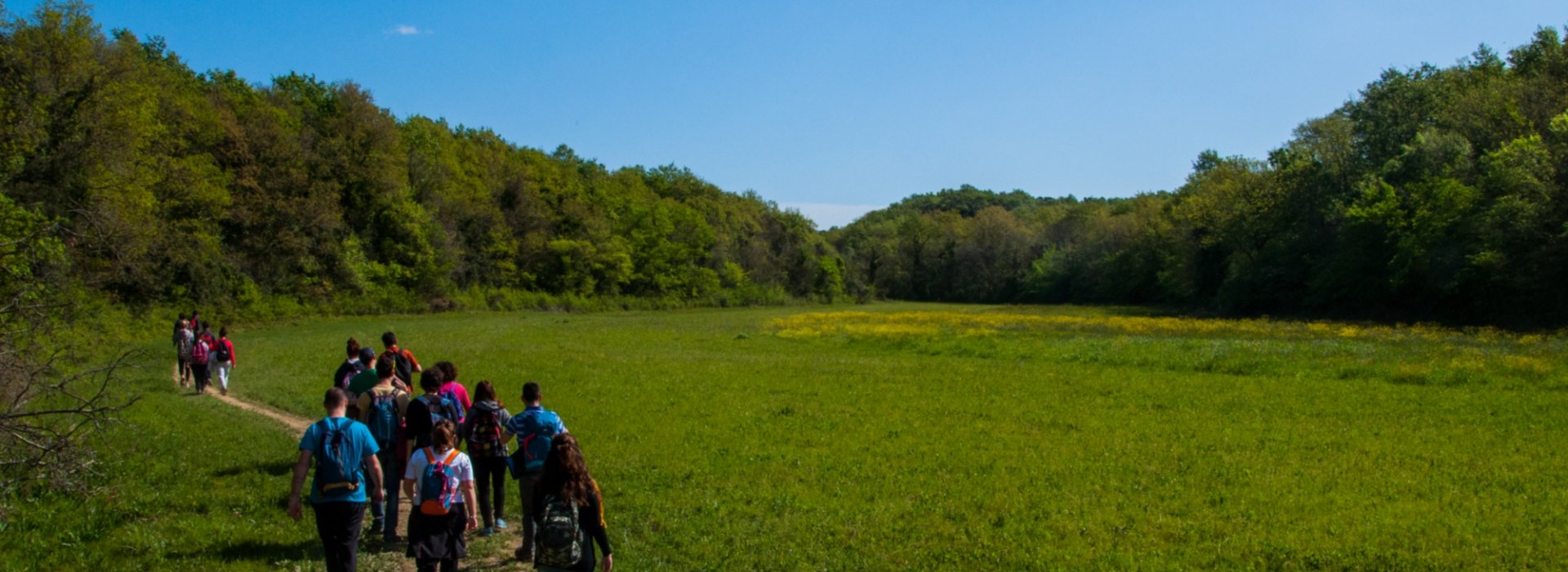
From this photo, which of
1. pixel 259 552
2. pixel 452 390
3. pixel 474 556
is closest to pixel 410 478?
pixel 474 556

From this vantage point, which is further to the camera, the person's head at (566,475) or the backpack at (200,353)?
the backpack at (200,353)

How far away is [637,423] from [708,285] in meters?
79.2

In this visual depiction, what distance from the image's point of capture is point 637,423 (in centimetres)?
1662

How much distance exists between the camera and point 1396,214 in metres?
47.9

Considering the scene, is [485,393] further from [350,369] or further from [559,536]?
[350,369]

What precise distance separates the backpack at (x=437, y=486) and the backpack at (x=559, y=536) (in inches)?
40.1

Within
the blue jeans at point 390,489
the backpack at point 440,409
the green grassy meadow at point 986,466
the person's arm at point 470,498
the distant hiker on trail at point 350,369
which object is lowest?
the green grassy meadow at point 986,466

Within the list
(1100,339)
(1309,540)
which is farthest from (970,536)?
(1100,339)

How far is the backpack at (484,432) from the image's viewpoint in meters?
8.80

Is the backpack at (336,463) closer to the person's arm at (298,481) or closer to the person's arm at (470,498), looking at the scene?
the person's arm at (298,481)

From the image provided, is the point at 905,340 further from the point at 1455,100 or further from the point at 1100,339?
the point at 1455,100

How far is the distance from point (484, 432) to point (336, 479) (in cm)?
192

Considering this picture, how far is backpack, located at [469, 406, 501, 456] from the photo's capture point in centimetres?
880

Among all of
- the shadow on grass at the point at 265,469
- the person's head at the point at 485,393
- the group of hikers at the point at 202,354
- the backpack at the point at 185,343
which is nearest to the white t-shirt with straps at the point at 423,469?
the person's head at the point at 485,393
